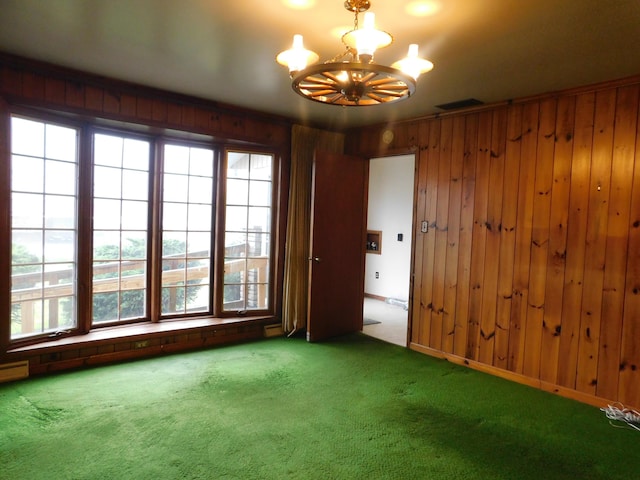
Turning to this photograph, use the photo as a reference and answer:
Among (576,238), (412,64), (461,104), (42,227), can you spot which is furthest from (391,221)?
(412,64)

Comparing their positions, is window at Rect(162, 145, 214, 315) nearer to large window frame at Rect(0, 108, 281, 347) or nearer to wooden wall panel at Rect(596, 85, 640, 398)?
large window frame at Rect(0, 108, 281, 347)

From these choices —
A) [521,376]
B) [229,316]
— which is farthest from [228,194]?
[521,376]

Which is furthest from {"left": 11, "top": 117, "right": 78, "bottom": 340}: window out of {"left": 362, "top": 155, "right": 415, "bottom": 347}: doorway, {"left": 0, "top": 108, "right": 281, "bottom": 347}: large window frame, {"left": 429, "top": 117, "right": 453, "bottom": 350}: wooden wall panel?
{"left": 362, "top": 155, "right": 415, "bottom": 347}: doorway

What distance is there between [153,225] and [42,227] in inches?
36.5

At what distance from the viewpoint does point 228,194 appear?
449cm

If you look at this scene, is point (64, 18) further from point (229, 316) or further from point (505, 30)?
point (229, 316)

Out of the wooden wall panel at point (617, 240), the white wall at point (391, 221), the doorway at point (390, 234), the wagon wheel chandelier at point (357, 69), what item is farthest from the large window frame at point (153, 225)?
the wooden wall panel at point (617, 240)

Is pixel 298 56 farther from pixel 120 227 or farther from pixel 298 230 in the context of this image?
pixel 298 230

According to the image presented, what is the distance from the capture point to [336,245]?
4.71 metres

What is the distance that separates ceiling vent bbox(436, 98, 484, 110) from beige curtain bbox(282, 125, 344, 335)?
155cm

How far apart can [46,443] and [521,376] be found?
3526 millimetres

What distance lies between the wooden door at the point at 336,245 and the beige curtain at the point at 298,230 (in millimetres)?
310

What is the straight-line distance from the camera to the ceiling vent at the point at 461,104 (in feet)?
12.0

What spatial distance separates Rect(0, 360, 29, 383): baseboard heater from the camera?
10.4 feet
